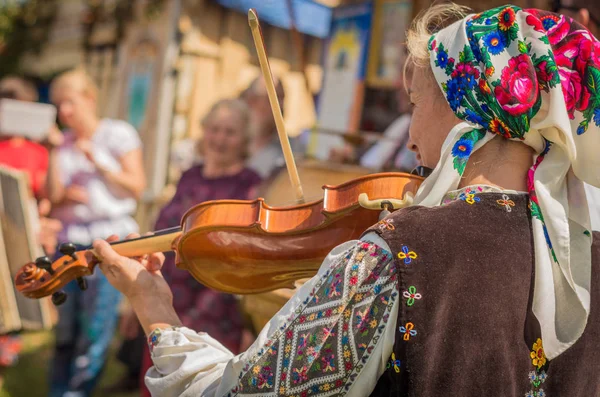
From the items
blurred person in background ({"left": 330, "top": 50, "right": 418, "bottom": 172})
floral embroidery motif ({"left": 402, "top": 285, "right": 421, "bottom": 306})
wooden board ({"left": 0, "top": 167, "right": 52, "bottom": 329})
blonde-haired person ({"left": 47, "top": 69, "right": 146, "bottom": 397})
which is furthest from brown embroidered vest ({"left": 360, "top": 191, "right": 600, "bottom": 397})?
wooden board ({"left": 0, "top": 167, "right": 52, "bottom": 329})

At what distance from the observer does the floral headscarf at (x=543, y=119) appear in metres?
1.21

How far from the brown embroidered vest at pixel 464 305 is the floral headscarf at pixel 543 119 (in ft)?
0.14

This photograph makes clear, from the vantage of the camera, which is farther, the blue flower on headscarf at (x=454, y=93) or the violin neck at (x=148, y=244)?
the violin neck at (x=148, y=244)

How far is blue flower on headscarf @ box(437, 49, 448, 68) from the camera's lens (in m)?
1.29

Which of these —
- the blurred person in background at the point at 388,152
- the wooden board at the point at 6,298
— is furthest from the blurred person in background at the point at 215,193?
the wooden board at the point at 6,298

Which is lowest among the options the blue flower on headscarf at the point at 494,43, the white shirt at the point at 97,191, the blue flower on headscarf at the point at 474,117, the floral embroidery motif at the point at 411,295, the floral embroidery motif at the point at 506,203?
the white shirt at the point at 97,191

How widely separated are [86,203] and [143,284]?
8.76ft

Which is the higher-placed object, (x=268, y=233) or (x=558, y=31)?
(x=558, y=31)

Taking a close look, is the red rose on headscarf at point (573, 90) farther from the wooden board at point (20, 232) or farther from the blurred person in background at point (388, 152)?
the wooden board at point (20, 232)

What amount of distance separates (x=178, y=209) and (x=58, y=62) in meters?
5.49

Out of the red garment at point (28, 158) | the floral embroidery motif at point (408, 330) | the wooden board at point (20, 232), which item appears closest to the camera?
the floral embroidery motif at point (408, 330)

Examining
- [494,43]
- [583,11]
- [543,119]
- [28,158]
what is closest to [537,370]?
[543,119]

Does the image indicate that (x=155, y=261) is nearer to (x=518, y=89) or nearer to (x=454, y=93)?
(x=454, y=93)

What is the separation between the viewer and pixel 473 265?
115 cm
